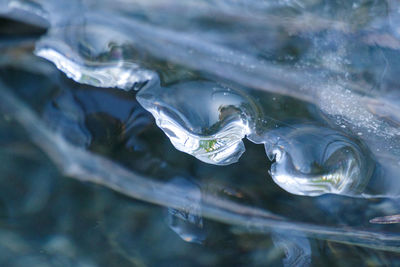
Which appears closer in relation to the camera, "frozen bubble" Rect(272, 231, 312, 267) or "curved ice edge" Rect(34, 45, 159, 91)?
"frozen bubble" Rect(272, 231, 312, 267)

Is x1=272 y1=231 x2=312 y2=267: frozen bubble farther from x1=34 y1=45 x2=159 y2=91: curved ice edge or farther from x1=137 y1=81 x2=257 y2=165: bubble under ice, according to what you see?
x1=34 y1=45 x2=159 y2=91: curved ice edge

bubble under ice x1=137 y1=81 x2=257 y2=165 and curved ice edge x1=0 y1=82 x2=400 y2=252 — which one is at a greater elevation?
bubble under ice x1=137 y1=81 x2=257 y2=165

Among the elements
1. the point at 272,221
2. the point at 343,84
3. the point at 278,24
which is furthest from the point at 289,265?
the point at 278,24

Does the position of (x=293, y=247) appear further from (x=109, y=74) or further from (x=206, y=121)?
(x=109, y=74)

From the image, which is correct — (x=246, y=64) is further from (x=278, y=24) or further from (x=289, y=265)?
(x=289, y=265)

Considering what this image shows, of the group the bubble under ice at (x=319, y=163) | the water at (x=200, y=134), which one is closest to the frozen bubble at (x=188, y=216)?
the water at (x=200, y=134)

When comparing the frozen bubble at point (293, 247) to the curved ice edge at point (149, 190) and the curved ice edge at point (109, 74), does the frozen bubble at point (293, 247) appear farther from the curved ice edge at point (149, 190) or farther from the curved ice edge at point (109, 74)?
the curved ice edge at point (109, 74)

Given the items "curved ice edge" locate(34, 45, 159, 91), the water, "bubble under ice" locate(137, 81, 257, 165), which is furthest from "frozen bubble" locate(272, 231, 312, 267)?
"curved ice edge" locate(34, 45, 159, 91)

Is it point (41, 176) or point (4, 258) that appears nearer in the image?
point (4, 258)
